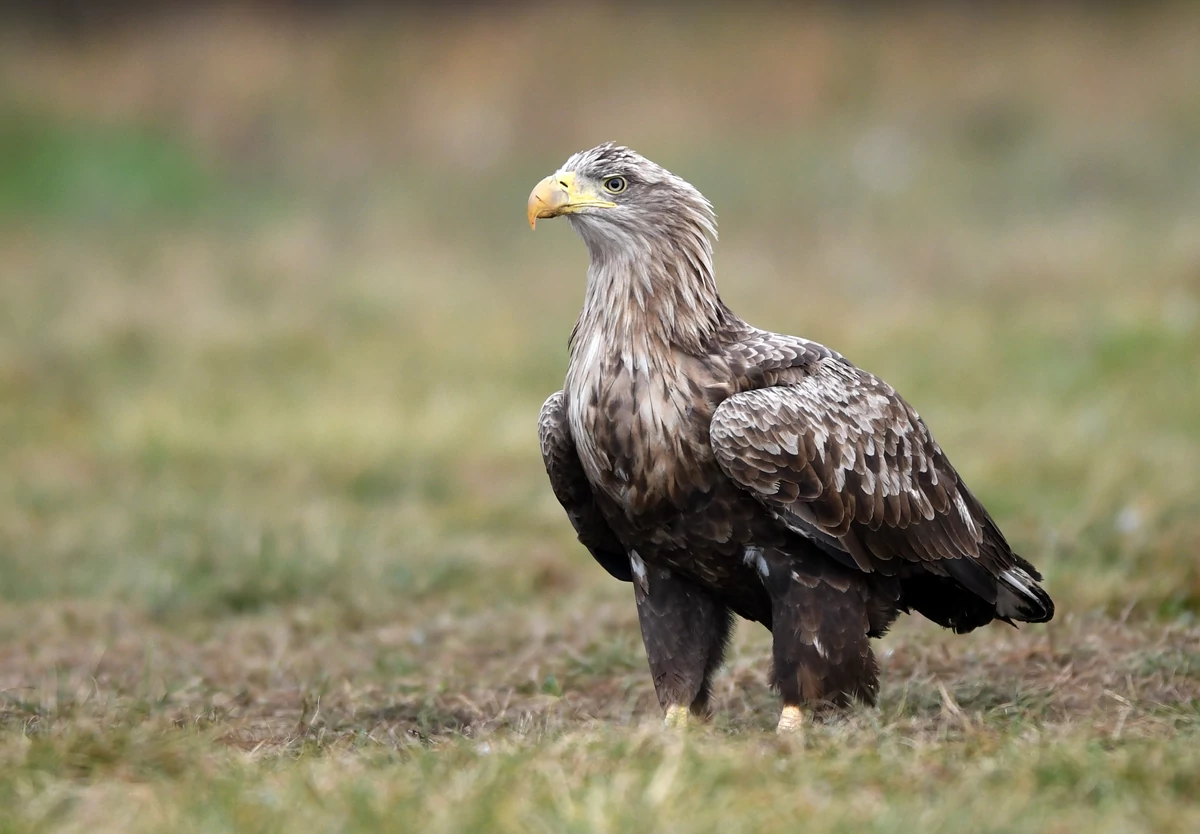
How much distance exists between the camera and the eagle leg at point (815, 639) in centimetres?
489

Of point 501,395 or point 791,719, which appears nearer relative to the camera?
point 791,719

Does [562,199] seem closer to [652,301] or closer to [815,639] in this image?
[652,301]

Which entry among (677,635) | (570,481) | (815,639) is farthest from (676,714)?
(570,481)

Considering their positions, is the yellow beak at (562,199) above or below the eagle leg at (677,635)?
above

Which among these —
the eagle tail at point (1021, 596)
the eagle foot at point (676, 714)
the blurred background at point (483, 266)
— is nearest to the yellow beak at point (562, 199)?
the eagle foot at point (676, 714)

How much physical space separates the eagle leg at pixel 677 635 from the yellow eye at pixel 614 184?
1.23 metres

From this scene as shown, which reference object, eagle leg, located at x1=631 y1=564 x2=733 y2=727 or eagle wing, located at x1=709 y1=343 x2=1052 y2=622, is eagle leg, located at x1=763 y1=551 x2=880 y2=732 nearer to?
eagle wing, located at x1=709 y1=343 x2=1052 y2=622

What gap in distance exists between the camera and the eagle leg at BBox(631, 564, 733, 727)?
5.18m

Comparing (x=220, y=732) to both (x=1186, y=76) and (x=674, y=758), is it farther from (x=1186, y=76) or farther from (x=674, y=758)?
(x=1186, y=76)

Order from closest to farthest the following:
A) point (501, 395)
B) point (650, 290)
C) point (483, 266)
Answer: point (650, 290), point (501, 395), point (483, 266)

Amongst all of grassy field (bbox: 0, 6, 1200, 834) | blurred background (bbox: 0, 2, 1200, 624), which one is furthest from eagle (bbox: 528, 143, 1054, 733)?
blurred background (bbox: 0, 2, 1200, 624)

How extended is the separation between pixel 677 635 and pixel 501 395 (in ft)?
23.8

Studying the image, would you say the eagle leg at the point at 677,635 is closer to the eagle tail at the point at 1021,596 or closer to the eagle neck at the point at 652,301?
the eagle neck at the point at 652,301

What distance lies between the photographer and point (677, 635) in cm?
521
